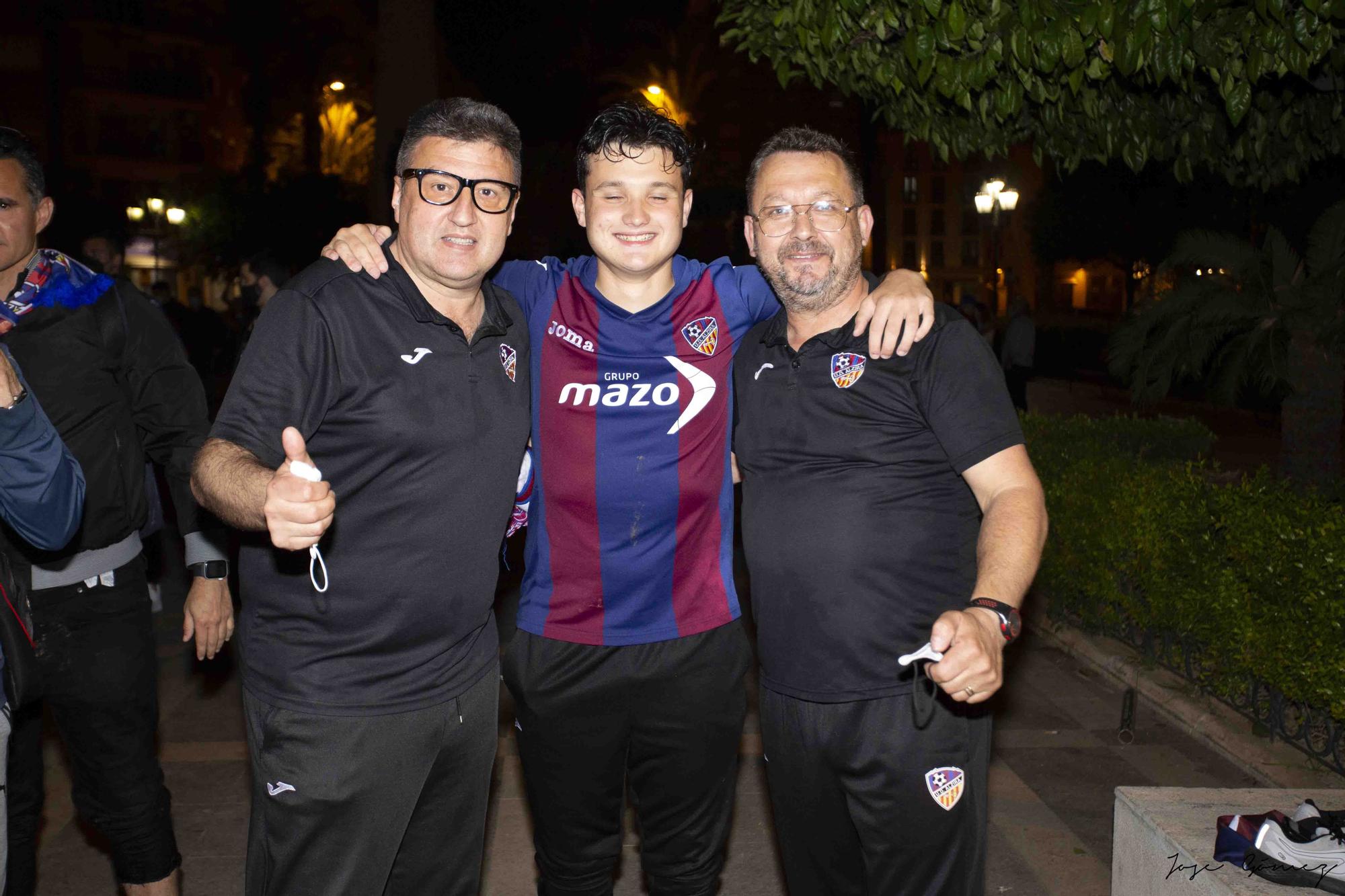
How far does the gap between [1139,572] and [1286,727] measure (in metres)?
1.16

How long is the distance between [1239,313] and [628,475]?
7685mm

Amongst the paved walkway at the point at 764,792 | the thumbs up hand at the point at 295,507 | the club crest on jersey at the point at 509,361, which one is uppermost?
the club crest on jersey at the point at 509,361

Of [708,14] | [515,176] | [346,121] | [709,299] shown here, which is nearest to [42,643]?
[515,176]

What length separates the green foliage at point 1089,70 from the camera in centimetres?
408

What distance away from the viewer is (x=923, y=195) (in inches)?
4530

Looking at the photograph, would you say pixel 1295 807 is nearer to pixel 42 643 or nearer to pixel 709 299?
pixel 709 299

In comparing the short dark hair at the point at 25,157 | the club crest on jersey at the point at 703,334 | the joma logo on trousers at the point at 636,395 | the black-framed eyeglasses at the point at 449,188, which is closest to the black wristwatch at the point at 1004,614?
the joma logo on trousers at the point at 636,395

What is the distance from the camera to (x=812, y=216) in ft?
10.3

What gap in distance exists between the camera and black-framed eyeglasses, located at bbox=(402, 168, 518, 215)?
2.98 metres

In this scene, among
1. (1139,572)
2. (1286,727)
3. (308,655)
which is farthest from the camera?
(1139,572)

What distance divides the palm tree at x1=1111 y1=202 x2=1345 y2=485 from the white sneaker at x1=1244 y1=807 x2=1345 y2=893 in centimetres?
595

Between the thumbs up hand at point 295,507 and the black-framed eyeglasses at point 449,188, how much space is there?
101 cm

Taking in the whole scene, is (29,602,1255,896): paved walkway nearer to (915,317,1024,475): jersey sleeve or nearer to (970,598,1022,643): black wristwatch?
(970,598,1022,643): black wristwatch
